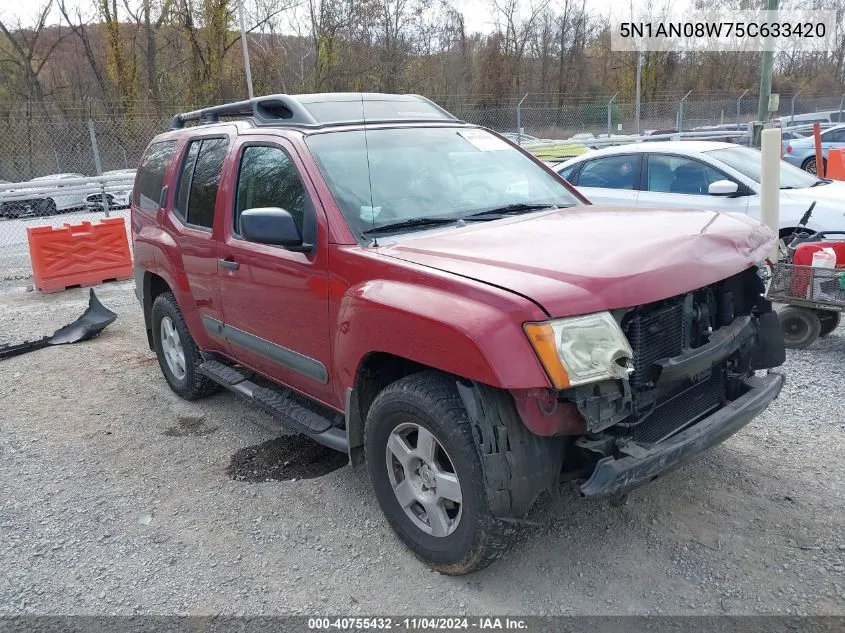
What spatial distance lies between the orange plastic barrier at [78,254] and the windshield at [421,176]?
7.08 meters

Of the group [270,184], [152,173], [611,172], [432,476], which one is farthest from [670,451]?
[611,172]

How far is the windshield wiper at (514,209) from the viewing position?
11.6ft

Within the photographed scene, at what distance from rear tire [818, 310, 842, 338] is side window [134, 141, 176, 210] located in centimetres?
517

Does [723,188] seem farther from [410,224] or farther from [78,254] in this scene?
[78,254]

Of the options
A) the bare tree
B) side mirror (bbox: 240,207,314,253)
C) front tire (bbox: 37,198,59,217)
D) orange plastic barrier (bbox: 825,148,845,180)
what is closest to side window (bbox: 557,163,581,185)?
orange plastic barrier (bbox: 825,148,845,180)

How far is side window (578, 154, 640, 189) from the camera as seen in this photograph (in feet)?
25.8

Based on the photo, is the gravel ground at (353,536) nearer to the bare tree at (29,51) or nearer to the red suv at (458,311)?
the red suv at (458,311)

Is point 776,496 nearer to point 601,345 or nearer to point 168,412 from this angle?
point 601,345

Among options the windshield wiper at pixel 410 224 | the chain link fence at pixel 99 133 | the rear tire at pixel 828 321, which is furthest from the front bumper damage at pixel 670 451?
the chain link fence at pixel 99 133

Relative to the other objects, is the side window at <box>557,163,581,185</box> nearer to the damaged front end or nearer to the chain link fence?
the damaged front end

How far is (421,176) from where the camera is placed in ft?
11.8

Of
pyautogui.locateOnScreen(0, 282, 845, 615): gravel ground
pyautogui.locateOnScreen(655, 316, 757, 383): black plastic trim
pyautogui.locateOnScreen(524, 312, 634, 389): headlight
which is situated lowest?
pyautogui.locateOnScreen(0, 282, 845, 615): gravel ground

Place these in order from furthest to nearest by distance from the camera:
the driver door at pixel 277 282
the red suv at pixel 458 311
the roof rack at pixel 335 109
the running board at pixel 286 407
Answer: the roof rack at pixel 335 109
the running board at pixel 286 407
the driver door at pixel 277 282
the red suv at pixel 458 311

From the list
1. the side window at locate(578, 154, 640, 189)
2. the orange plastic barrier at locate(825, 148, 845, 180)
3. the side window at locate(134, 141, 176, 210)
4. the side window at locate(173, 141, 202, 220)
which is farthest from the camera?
the orange plastic barrier at locate(825, 148, 845, 180)
